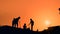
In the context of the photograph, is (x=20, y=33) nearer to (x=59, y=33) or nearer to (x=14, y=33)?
(x=14, y=33)

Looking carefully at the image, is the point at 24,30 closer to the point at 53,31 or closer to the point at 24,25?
the point at 24,25

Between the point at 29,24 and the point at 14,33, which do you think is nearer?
the point at 14,33

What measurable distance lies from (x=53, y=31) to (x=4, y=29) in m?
7.74

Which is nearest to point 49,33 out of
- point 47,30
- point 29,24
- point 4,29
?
point 47,30

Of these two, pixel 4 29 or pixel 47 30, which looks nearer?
pixel 4 29

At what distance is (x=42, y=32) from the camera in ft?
153

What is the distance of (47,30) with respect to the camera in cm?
4734

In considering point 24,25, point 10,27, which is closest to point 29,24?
point 24,25

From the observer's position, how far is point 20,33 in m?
45.1

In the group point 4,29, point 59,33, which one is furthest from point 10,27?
point 59,33

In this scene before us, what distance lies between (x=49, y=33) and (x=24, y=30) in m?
4.28

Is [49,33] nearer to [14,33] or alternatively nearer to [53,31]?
[53,31]

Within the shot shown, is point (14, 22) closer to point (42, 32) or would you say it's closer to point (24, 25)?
point (24, 25)

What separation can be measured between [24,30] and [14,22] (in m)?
2.12
